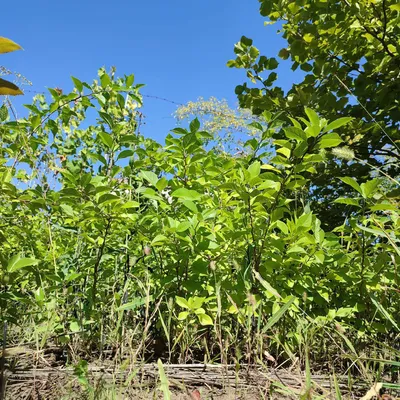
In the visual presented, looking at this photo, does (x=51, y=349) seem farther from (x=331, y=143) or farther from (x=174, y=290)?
(x=331, y=143)

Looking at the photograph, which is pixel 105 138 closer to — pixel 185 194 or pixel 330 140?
pixel 185 194

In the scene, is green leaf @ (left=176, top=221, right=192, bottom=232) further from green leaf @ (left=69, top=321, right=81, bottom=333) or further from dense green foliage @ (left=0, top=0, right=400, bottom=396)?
green leaf @ (left=69, top=321, right=81, bottom=333)

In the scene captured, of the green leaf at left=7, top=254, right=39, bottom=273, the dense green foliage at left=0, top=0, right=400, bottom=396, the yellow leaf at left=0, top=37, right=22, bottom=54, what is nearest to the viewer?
the yellow leaf at left=0, top=37, right=22, bottom=54

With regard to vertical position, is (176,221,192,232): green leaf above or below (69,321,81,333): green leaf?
above

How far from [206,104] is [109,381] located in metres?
18.3

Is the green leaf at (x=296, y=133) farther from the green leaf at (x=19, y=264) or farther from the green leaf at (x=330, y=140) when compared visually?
the green leaf at (x=19, y=264)

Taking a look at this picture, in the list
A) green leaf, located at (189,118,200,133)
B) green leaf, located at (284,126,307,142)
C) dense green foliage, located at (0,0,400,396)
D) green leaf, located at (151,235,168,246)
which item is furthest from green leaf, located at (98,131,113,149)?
green leaf, located at (284,126,307,142)

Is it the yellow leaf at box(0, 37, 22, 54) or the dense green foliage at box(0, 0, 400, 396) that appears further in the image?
the dense green foliage at box(0, 0, 400, 396)

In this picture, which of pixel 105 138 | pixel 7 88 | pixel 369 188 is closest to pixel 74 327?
pixel 105 138

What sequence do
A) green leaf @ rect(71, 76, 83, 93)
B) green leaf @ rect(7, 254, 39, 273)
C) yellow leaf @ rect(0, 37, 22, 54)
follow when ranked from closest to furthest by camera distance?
yellow leaf @ rect(0, 37, 22, 54), green leaf @ rect(7, 254, 39, 273), green leaf @ rect(71, 76, 83, 93)

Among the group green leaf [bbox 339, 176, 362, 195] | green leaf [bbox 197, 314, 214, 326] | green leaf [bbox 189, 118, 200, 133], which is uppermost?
green leaf [bbox 189, 118, 200, 133]

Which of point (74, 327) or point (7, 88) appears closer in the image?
point (7, 88)

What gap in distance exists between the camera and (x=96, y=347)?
4.91 ft

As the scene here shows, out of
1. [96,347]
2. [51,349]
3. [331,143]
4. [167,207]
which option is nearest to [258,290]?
[167,207]
